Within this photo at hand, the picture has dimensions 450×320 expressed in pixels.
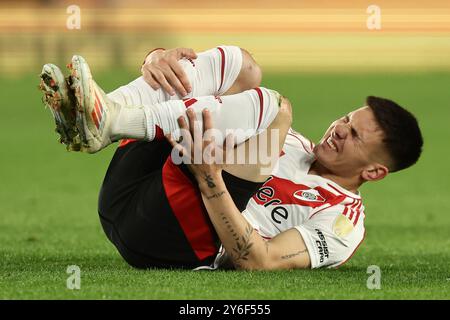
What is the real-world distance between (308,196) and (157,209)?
31.4 inches

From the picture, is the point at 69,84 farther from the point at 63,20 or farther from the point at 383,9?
the point at 383,9

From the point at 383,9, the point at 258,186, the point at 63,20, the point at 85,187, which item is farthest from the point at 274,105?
the point at 383,9

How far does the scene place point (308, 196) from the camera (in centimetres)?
496

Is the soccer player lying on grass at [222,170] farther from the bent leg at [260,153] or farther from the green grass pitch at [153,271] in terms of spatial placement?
the green grass pitch at [153,271]

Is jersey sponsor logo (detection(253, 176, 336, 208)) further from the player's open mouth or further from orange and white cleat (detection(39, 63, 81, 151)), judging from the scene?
orange and white cleat (detection(39, 63, 81, 151))

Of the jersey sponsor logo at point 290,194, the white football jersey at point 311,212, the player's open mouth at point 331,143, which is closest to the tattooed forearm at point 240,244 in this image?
the white football jersey at point 311,212

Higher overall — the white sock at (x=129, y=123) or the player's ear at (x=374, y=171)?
the white sock at (x=129, y=123)

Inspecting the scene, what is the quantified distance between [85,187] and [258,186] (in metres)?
5.37

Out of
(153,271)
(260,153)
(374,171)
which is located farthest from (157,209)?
(374,171)

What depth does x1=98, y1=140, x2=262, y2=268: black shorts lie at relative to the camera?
4.52m

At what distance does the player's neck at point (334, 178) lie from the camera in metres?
5.07

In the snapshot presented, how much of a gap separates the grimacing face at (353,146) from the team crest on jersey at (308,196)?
0.16 meters

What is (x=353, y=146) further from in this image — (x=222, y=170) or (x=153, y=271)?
(x=153, y=271)

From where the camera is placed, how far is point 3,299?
381 cm
